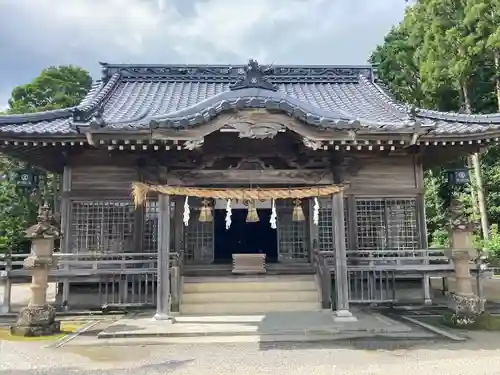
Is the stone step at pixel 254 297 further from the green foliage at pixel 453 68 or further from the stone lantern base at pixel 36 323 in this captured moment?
the green foliage at pixel 453 68

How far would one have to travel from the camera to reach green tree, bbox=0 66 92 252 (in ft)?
83.0

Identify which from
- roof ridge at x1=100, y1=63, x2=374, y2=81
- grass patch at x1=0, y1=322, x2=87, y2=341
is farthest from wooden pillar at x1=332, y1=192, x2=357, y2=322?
roof ridge at x1=100, y1=63, x2=374, y2=81

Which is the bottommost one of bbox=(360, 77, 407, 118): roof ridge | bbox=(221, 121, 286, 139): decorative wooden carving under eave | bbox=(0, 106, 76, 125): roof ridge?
bbox=(221, 121, 286, 139): decorative wooden carving under eave

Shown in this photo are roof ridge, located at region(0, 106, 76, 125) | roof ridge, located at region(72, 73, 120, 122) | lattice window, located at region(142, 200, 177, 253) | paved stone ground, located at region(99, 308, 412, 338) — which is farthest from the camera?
roof ridge, located at region(72, 73, 120, 122)

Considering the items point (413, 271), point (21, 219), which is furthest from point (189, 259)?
point (21, 219)

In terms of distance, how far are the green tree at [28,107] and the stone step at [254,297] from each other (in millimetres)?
14584

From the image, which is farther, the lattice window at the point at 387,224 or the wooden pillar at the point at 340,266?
the lattice window at the point at 387,224

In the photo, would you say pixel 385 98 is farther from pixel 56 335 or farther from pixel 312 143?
pixel 56 335

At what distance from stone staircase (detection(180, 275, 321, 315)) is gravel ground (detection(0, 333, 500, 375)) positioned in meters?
2.83

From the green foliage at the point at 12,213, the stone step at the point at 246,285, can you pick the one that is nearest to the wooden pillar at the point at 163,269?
the stone step at the point at 246,285

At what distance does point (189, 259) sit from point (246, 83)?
5449mm

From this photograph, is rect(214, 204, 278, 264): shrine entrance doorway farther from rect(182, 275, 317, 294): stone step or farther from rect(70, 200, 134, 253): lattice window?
rect(182, 275, 317, 294): stone step

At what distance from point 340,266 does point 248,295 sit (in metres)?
2.53

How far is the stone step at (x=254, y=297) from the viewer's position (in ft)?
34.7
